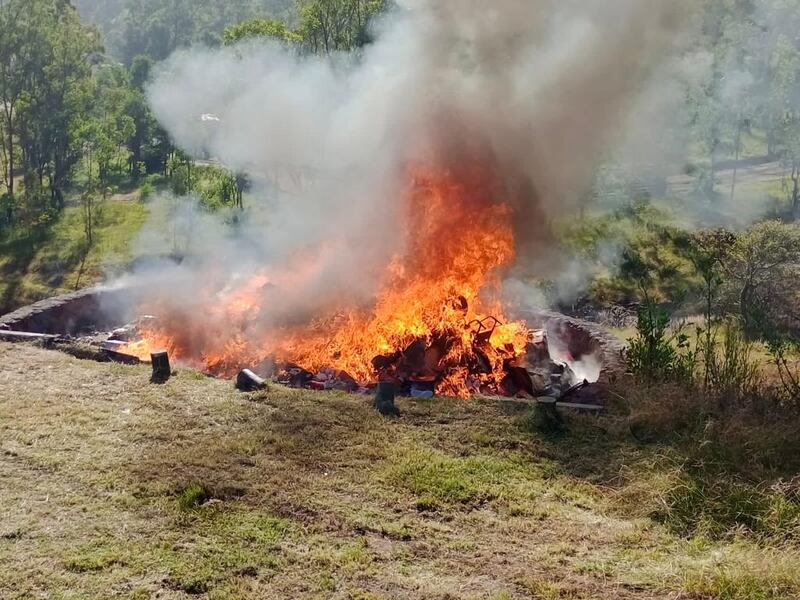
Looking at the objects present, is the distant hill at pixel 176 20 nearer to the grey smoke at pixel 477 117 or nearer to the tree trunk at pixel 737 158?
the tree trunk at pixel 737 158

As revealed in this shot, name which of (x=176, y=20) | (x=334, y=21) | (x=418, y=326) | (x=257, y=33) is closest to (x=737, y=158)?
(x=334, y=21)

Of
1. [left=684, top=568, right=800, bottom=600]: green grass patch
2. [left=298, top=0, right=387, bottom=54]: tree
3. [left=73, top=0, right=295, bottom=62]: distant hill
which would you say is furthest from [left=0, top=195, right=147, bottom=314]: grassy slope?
[left=73, top=0, right=295, bottom=62]: distant hill

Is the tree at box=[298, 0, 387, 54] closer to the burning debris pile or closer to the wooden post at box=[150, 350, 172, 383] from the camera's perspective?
the burning debris pile

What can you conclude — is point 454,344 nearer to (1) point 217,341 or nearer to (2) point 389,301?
(2) point 389,301

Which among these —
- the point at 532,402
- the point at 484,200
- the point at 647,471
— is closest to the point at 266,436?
the point at 532,402

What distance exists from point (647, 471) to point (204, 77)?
51.4ft

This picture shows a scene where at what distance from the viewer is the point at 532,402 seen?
785 centimetres

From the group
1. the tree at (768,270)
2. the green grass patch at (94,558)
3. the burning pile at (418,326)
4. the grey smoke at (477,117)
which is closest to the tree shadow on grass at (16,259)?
the grey smoke at (477,117)

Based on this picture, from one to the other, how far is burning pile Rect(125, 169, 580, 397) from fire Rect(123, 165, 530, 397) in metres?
0.01

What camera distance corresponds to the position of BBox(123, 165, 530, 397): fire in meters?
9.48

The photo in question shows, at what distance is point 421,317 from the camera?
973 centimetres

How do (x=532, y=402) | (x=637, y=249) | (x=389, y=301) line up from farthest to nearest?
1. (x=637, y=249)
2. (x=389, y=301)
3. (x=532, y=402)

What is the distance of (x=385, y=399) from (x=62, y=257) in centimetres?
1519

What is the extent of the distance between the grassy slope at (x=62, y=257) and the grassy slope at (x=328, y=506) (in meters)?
10.7
